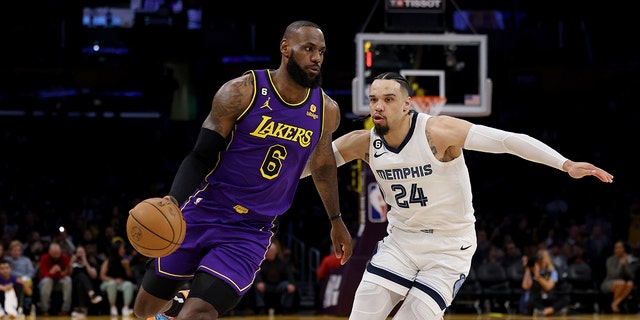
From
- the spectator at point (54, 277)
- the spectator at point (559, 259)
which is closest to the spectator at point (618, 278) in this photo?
the spectator at point (559, 259)

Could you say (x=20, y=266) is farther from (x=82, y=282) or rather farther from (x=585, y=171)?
(x=585, y=171)

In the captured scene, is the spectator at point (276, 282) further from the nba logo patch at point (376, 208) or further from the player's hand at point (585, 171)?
the player's hand at point (585, 171)

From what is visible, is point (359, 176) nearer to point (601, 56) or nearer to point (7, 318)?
point (7, 318)

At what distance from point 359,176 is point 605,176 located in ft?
37.9

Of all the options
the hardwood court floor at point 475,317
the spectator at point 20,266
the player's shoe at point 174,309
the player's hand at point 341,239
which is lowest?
the hardwood court floor at point 475,317

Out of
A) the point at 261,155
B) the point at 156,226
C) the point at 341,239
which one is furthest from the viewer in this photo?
the point at 341,239

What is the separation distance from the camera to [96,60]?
85.5 feet

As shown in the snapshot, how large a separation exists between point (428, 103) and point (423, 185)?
27.5 feet

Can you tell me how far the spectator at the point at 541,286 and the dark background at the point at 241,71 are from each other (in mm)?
7164

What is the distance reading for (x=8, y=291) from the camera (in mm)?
15648

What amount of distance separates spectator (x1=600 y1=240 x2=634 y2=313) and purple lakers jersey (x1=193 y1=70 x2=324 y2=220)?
12.9 m

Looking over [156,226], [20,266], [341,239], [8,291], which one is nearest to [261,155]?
[156,226]

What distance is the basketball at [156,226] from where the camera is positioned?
19.0ft

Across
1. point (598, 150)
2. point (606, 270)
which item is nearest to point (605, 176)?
point (606, 270)
